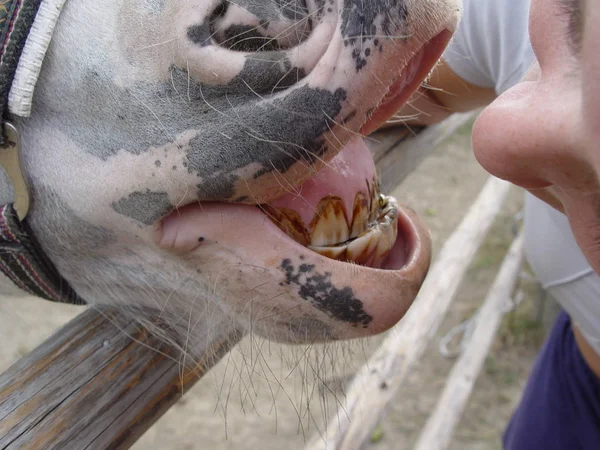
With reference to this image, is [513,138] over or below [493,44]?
over

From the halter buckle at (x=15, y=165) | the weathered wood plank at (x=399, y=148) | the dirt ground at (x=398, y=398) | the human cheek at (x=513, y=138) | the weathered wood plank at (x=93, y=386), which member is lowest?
the dirt ground at (x=398, y=398)

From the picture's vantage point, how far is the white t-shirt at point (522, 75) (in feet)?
3.59

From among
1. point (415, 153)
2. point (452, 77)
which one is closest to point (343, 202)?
point (452, 77)

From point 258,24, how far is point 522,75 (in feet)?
1.94

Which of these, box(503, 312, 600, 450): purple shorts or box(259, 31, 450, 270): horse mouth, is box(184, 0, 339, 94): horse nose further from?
box(503, 312, 600, 450): purple shorts

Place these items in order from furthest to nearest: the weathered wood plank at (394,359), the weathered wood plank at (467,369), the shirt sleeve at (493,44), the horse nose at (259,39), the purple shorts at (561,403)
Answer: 1. the weathered wood plank at (467,369)
2. the weathered wood plank at (394,359)
3. the purple shorts at (561,403)
4. the shirt sleeve at (493,44)
5. the horse nose at (259,39)

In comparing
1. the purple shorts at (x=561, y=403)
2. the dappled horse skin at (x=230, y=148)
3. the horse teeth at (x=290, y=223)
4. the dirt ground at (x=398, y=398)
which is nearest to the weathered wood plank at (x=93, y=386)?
the dappled horse skin at (x=230, y=148)

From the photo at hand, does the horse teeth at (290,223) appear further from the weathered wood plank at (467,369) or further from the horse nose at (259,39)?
the weathered wood plank at (467,369)

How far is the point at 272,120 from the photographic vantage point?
0.68m

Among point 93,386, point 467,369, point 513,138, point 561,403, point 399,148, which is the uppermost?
point 513,138

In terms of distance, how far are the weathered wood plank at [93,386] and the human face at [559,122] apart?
52cm

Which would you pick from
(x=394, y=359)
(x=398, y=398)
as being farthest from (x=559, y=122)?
(x=398, y=398)

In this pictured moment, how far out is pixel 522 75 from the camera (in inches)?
41.6

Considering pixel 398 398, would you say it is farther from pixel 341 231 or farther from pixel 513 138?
pixel 513 138
